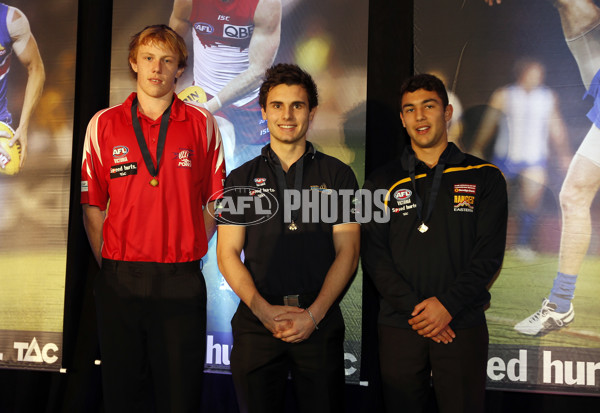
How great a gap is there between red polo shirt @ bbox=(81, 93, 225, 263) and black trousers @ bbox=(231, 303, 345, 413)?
0.52 metres

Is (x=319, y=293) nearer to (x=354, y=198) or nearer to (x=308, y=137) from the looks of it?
(x=354, y=198)

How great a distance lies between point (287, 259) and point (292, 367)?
0.45 metres

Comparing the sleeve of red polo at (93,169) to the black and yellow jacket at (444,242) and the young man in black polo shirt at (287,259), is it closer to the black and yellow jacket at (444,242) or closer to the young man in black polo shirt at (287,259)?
the young man in black polo shirt at (287,259)

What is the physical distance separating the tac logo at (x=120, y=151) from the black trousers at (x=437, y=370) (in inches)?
58.5

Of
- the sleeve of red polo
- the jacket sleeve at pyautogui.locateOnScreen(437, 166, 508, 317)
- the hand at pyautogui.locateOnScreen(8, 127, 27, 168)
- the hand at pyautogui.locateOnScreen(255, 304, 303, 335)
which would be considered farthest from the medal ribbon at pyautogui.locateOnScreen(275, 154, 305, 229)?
the hand at pyautogui.locateOnScreen(8, 127, 27, 168)

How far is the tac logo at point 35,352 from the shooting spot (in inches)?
130

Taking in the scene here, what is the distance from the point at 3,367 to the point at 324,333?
7.71ft

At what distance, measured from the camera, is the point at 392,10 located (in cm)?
316

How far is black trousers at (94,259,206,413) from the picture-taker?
2.32 metres

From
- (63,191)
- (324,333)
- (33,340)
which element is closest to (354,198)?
(324,333)

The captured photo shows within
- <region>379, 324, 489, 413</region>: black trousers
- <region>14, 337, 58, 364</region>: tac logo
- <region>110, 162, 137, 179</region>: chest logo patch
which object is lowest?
<region>14, 337, 58, 364</region>: tac logo

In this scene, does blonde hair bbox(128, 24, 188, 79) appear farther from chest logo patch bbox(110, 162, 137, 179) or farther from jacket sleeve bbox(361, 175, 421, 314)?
jacket sleeve bbox(361, 175, 421, 314)

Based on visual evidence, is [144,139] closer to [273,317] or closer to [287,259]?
[287,259]

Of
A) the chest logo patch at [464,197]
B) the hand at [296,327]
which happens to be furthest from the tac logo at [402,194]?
the hand at [296,327]
